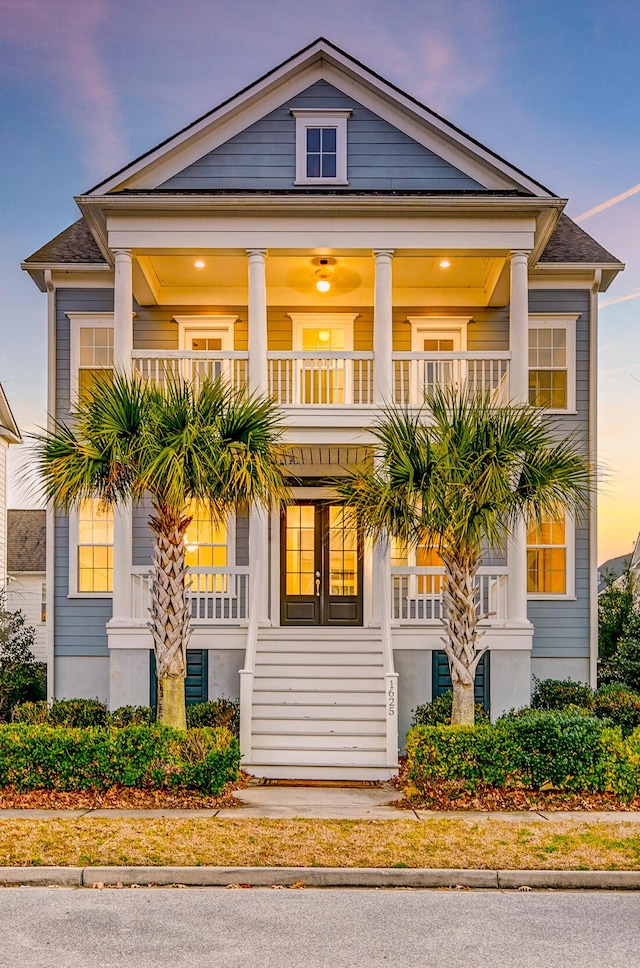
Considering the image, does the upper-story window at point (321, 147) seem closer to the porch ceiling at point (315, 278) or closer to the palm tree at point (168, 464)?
the porch ceiling at point (315, 278)

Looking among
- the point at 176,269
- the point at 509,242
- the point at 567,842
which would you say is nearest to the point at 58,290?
the point at 176,269

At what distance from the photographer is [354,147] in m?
13.8

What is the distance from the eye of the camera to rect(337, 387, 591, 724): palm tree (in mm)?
9891

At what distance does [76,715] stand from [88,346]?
20.8 ft

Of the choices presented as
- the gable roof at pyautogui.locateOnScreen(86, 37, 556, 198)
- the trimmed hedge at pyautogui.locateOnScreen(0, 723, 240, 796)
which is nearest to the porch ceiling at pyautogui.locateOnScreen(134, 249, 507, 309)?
the gable roof at pyautogui.locateOnScreen(86, 37, 556, 198)

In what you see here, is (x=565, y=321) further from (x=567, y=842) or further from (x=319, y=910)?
(x=319, y=910)

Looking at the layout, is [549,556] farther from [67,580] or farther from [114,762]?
[114,762]

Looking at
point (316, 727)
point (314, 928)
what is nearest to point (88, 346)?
point (316, 727)

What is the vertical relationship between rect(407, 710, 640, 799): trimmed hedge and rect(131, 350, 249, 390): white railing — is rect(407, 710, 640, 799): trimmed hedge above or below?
below

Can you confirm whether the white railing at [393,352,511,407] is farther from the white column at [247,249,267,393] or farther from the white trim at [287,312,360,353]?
the white column at [247,249,267,393]

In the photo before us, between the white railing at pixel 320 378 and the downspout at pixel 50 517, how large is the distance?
154 inches

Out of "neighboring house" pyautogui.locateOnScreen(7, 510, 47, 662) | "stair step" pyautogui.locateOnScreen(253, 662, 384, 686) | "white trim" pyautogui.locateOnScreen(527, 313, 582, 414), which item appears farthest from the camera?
"neighboring house" pyautogui.locateOnScreen(7, 510, 47, 662)

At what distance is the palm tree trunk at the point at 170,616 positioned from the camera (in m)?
10.4

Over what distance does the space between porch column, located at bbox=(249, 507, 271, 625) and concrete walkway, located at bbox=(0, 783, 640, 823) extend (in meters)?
3.66
